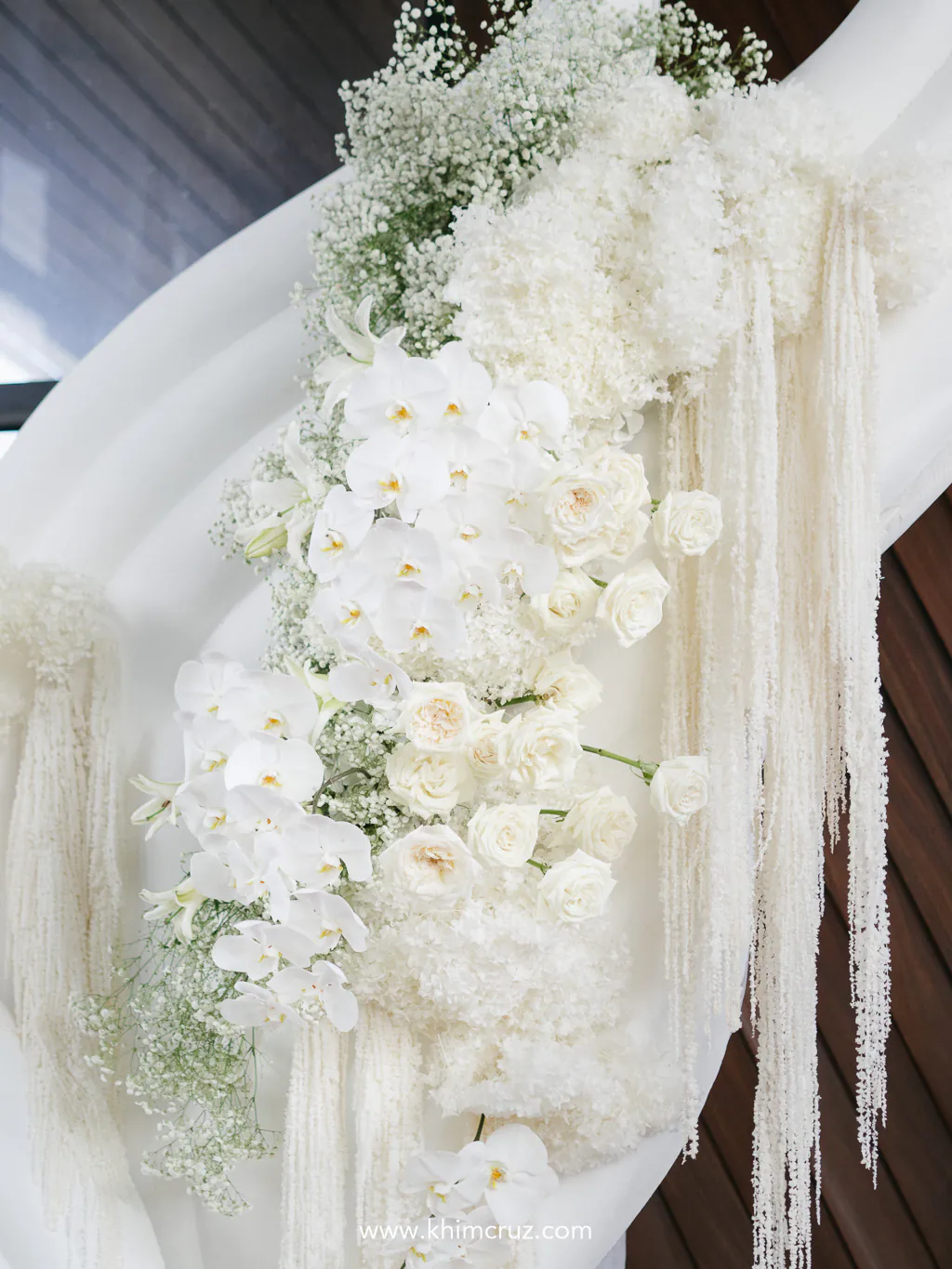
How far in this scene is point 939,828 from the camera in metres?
1.72

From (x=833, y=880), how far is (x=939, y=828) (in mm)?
209

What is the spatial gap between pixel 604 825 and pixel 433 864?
5.6 inches

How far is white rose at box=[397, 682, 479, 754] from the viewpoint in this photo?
76cm

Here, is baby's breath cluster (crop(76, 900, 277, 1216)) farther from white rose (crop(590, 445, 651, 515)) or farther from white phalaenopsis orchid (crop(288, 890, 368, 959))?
white rose (crop(590, 445, 651, 515))

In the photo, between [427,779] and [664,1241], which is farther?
[664,1241]

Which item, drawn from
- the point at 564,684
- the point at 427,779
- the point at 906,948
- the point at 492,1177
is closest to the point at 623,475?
the point at 564,684

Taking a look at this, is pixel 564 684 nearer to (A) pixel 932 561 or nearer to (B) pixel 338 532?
(B) pixel 338 532

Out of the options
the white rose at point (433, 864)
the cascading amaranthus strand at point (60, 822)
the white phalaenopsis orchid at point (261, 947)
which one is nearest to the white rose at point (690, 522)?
the white rose at point (433, 864)

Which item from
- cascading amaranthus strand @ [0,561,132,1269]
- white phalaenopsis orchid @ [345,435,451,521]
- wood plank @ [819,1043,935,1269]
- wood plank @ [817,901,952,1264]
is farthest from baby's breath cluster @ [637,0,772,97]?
wood plank @ [819,1043,935,1269]

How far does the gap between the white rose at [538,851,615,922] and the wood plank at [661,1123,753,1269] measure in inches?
50.5

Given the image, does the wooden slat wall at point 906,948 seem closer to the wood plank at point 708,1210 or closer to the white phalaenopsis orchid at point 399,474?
the wood plank at point 708,1210

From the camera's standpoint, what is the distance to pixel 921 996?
171 cm

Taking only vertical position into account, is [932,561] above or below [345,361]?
below

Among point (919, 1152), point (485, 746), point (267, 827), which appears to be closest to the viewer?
point (267, 827)
